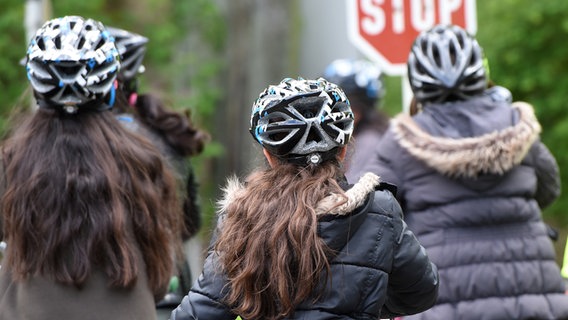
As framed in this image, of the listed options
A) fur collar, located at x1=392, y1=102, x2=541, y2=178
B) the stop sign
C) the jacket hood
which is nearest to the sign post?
the stop sign

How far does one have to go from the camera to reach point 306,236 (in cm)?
405

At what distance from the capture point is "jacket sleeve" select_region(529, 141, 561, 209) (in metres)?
5.91

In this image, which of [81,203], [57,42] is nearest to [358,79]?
[57,42]

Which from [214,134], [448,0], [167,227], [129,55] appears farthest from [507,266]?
[214,134]

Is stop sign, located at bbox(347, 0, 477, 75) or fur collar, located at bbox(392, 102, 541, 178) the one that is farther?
stop sign, located at bbox(347, 0, 477, 75)

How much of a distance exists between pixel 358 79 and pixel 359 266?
4994 mm

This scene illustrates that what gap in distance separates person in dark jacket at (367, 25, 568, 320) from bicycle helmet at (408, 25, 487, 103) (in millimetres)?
137

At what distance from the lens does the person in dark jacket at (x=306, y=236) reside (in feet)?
13.4

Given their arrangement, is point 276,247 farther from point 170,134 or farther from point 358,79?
point 358,79

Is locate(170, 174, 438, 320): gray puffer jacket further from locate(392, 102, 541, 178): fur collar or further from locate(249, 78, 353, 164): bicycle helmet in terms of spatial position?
locate(392, 102, 541, 178): fur collar

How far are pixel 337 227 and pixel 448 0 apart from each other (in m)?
4.80

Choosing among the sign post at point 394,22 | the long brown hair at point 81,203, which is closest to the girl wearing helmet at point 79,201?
the long brown hair at point 81,203

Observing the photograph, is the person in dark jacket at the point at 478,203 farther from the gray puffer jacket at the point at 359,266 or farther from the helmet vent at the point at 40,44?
the helmet vent at the point at 40,44

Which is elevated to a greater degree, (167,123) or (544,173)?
(167,123)
